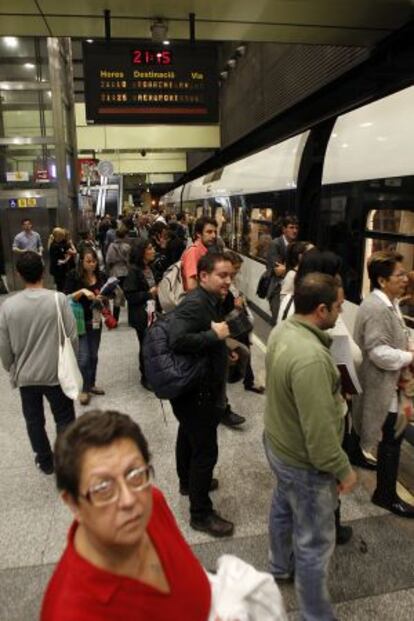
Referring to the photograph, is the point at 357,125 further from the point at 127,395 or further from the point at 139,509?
the point at 139,509

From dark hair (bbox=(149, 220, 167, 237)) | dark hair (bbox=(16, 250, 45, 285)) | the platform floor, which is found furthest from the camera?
dark hair (bbox=(149, 220, 167, 237))

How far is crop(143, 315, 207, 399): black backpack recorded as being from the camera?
266cm

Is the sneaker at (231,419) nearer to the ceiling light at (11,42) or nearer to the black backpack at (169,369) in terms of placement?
the black backpack at (169,369)

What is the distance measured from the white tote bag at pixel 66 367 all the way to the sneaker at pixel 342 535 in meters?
1.89

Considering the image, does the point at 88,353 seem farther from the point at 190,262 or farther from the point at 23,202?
the point at 23,202

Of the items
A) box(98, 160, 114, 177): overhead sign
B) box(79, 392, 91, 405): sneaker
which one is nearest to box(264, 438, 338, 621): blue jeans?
box(79, 392, 91, 405): sneaker

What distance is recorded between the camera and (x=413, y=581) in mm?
2578

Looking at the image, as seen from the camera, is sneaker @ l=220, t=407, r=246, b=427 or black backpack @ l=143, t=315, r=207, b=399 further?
sneaker @ l=220, t=407, r=246, b=427

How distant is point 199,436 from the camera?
9.26 ft

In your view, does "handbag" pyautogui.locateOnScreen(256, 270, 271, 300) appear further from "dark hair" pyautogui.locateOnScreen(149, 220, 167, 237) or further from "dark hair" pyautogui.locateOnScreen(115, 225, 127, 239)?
"dark hair" pyautogui.locateOnScreen(115, 225, 127, 239)

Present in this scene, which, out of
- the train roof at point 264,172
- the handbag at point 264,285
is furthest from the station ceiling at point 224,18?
the handbag at point 264,285

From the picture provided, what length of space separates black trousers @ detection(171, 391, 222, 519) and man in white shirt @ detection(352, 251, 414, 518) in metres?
0.93

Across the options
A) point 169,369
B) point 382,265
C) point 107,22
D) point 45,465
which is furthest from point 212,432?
point 107,22

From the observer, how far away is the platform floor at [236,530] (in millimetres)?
2504
